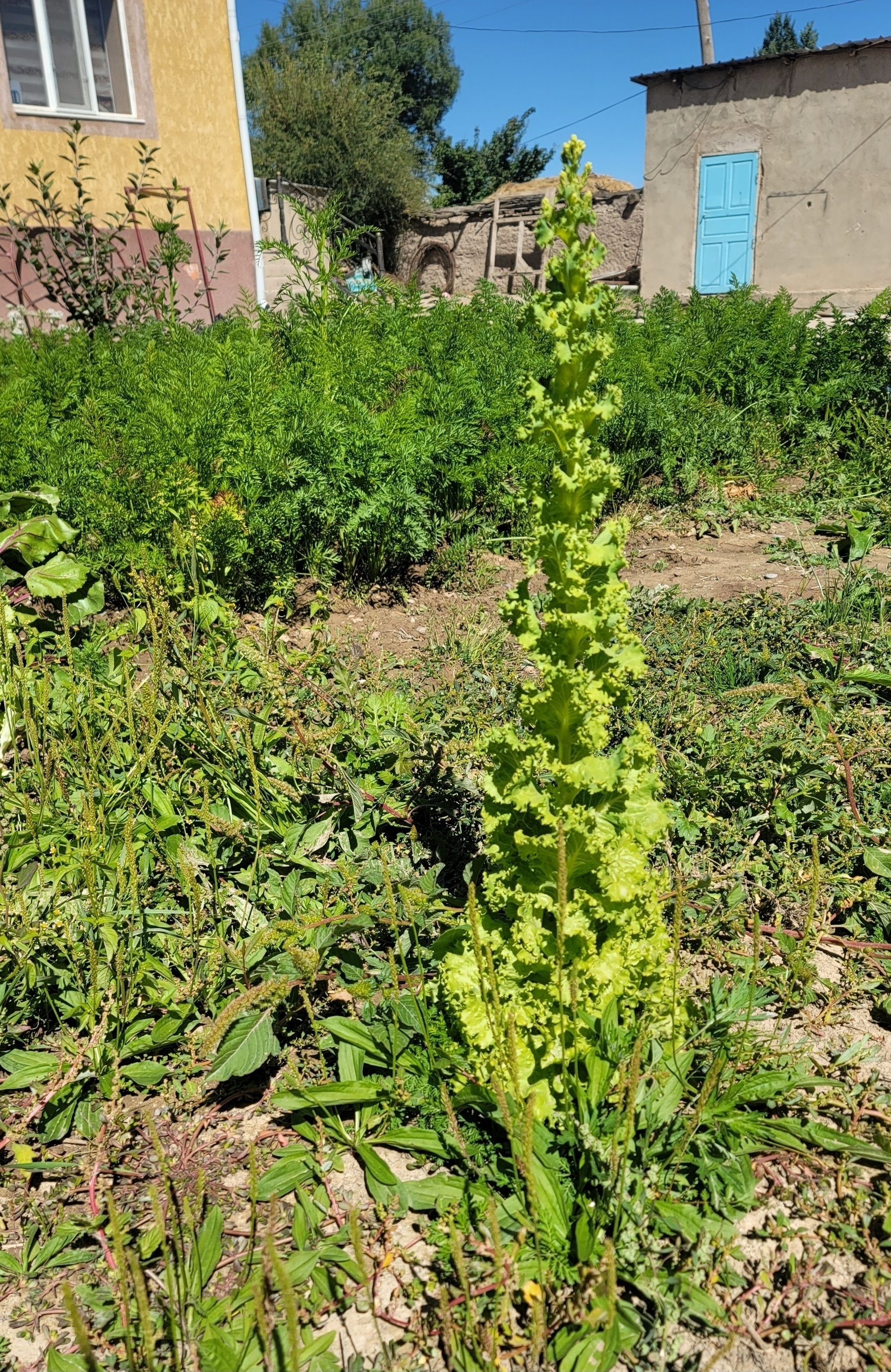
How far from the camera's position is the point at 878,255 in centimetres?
1319

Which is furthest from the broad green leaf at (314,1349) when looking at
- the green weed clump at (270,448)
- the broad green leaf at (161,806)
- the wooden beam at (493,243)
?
the wooden beam at (493,243)

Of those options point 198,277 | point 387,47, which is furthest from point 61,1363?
point 387,47

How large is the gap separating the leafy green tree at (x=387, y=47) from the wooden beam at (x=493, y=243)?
18.2 metres

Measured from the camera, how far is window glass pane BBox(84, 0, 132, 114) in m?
11.9

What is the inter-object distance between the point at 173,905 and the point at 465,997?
3.25ft

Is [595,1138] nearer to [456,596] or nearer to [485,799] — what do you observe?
[485,799]

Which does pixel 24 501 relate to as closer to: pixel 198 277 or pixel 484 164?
pixel 198 277

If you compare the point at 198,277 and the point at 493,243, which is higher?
the point at 493,243

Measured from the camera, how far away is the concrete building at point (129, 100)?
11.3 metres

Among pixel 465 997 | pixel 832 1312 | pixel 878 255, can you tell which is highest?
pixel 878 255

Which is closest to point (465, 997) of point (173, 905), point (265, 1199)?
point (265, 1199)

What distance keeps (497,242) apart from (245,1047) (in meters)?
26.3

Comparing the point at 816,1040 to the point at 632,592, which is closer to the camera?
the point at 816,1040

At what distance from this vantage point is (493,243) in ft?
81.8
